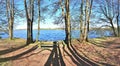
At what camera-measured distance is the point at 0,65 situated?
36.2ft

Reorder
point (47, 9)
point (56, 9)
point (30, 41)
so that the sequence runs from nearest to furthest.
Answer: point (30, 41) < point (56, 9) < point (47, 9)

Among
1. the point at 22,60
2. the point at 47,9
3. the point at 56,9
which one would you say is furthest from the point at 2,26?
the point at 22,60

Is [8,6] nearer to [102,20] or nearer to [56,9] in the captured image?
[56,9]

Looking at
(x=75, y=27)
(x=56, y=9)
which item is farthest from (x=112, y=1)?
(x=56, y=9)

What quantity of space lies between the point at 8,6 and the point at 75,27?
36.8ft

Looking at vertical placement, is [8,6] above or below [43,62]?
above

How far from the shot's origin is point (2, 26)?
120ft

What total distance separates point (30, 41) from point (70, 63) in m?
9.31

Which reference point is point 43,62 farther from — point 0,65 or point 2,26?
point 2,26

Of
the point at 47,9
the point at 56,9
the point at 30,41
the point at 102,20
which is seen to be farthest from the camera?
the point at 102,20

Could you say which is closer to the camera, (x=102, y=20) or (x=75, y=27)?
(x=75, y=27)

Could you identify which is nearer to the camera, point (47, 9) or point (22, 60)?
point (22, 60)

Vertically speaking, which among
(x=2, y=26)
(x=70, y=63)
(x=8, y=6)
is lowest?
(x=70, y=63)

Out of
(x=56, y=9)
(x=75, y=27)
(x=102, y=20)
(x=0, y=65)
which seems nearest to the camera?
(x=0, y=65)
